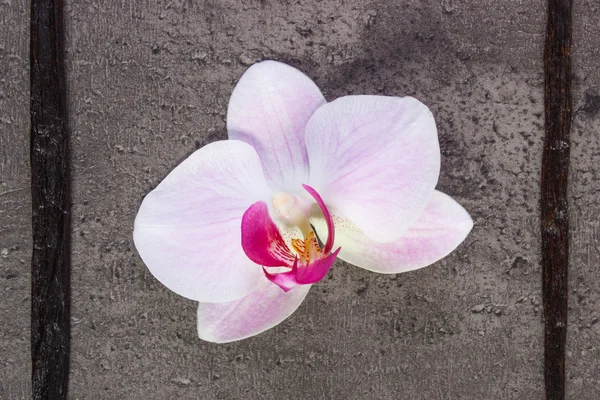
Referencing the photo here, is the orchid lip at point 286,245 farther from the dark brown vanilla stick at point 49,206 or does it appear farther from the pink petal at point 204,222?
the dark brown vanilla stick at point 49,206

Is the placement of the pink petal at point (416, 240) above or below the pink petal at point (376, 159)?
below

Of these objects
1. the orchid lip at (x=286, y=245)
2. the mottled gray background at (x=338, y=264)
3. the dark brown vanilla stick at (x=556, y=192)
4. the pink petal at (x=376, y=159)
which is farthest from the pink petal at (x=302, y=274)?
the dark brown vanilla stick at (x=556, y=192)

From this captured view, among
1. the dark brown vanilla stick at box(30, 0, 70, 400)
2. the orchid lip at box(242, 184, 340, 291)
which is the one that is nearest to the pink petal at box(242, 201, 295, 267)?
the orchid lip at box(242, 184, 340, 291)

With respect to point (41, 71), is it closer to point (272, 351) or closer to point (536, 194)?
point (272, 351)

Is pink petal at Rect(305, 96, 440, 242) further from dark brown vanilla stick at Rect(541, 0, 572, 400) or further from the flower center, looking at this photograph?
dark brown vanilla stick at Rect(541, 0, 572, 400)

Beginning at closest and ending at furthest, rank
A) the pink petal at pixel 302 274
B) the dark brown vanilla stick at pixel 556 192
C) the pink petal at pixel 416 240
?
the pink petal at pixel 302 274 → the pink petal at pixel 416 240 → the dark brown vanilla stick at pixel 556 192

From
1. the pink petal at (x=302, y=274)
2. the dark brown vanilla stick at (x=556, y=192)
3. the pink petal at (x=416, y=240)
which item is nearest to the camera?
the pink petal at (x=302, y=274)

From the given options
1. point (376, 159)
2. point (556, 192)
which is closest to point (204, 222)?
point (376, 159)
